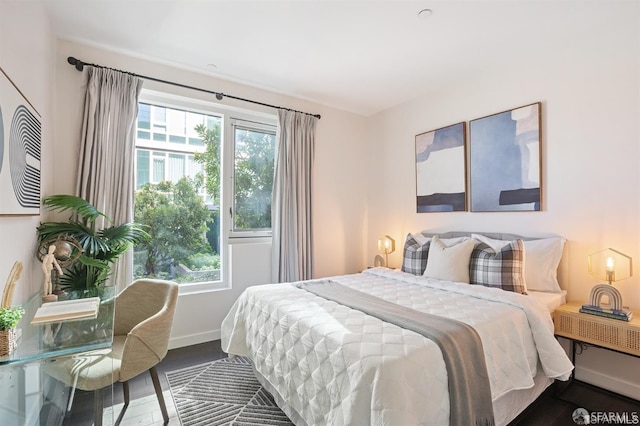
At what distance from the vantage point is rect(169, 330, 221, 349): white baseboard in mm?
3024

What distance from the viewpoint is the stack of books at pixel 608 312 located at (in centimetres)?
198

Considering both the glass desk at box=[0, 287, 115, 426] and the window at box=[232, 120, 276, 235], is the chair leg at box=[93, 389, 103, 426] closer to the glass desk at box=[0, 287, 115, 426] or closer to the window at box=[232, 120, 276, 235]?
the glass desk at box=[0, 287, 115, 426]

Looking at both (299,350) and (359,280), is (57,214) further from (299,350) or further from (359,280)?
(359,280)

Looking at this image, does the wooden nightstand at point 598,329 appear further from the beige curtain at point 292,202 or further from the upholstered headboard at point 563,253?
the beige curtain at point 292,202

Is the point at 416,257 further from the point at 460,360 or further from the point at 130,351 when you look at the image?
the point at 130,351

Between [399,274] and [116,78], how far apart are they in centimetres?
312

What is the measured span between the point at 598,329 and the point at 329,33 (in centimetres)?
288

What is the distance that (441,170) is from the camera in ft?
11.5

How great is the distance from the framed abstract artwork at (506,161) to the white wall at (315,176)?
1.62m

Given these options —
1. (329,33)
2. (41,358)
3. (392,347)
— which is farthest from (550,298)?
(41,358)

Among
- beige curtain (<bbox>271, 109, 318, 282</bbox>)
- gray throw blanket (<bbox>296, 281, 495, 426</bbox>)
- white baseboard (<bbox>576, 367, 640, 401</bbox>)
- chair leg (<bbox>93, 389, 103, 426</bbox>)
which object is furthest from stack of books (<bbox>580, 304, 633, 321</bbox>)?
chair leg (<bbox>93, 389, 103, 426</bbox>)

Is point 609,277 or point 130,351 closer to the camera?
point 130,351

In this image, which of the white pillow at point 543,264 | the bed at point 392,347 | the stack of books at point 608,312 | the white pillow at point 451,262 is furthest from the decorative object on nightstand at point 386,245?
the stack of books at point 608,312

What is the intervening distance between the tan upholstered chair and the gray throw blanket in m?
1.26
